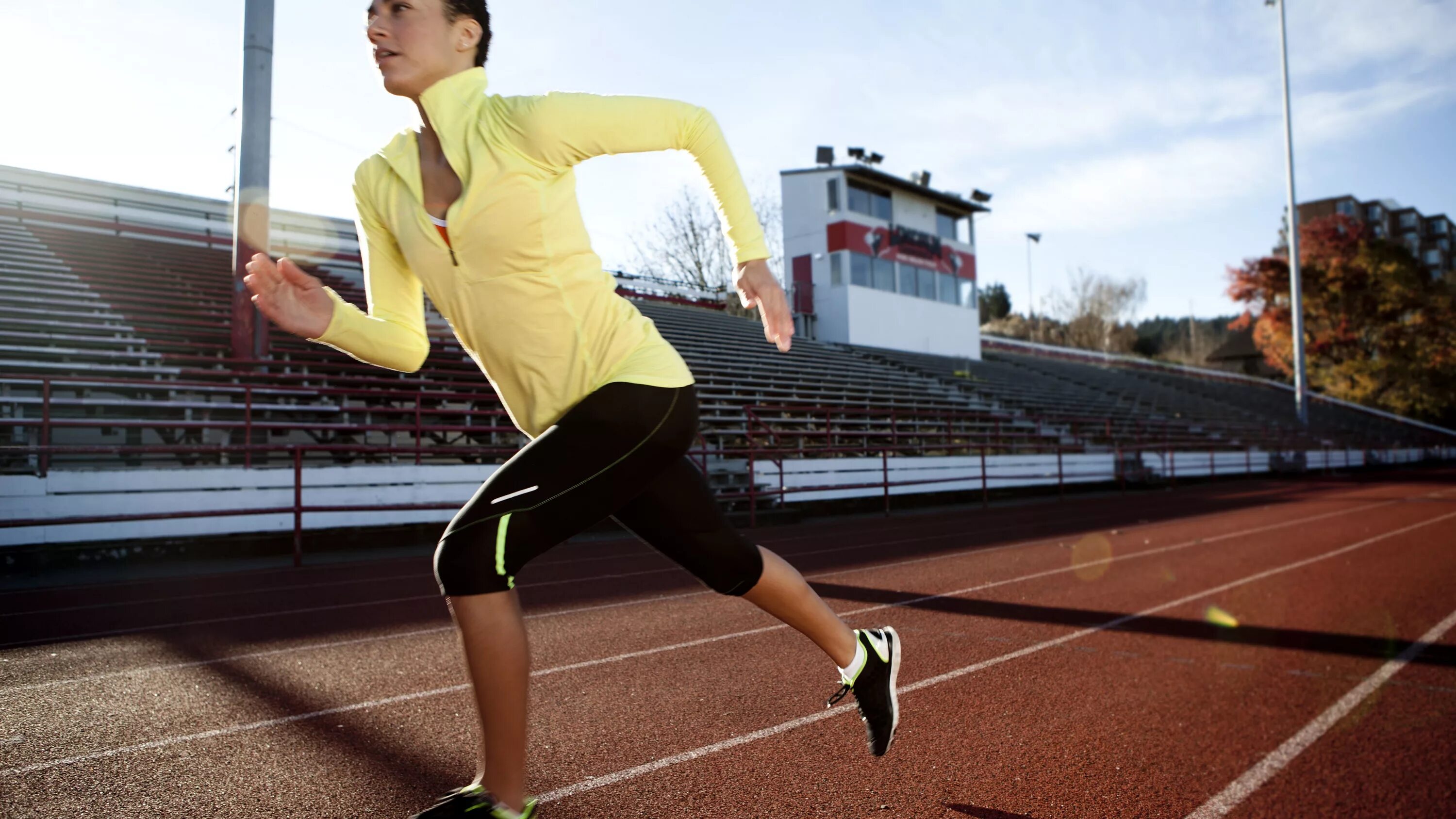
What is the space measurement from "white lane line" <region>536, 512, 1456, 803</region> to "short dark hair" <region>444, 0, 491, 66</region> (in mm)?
2055

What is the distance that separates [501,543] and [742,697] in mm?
2184

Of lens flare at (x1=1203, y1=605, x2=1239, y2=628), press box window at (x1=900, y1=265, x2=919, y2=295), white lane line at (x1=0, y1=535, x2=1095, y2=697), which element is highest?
press box window at (x1=900, y1=265, x2=919, y2=295)

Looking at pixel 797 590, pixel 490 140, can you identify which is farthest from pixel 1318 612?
pixel 490 140

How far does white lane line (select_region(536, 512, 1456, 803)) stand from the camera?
2.76 m

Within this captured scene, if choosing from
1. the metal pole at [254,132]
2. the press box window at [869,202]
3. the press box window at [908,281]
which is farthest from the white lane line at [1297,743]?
the press box window at [908,281]

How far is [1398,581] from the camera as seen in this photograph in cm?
679

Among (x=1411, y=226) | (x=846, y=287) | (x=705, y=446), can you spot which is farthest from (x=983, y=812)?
(x=1411, y=226)

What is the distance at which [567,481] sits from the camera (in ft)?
6.07

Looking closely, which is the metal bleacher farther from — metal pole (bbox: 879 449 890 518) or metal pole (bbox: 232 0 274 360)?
metal pole (bbox: 232 0 274 360)

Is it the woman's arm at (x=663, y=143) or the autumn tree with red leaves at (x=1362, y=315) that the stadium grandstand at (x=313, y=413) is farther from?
the autumn tree with red leaves at (x=1362, y=315)

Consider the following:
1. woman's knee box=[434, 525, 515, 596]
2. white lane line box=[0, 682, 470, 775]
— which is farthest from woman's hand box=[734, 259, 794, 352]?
white lane line box=[0, 682, 470, 775]

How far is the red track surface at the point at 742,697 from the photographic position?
2.70 m

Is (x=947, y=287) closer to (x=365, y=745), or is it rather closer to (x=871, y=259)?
(x=871, y=259)

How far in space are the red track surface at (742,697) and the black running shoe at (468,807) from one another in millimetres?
770
